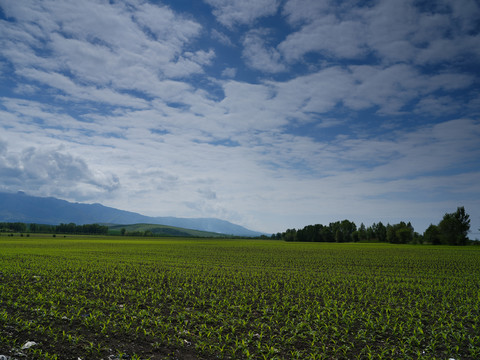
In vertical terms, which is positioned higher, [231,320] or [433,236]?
[433,236]

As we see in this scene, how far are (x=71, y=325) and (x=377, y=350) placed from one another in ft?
41.9

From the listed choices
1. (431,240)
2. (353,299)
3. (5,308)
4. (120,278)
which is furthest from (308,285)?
(431,240)

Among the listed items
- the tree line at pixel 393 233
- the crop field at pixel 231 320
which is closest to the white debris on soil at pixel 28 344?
the crop field at pixel 231 320

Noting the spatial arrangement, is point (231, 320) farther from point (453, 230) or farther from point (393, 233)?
point (393, 233)

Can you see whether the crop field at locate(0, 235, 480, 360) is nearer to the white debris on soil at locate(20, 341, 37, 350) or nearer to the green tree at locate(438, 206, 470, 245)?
the white debris on soil at locate(20, 341, 37, 350)

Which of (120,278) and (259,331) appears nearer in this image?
(259,331)

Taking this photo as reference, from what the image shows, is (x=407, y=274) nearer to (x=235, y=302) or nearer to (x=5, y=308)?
(x=235, y=302)

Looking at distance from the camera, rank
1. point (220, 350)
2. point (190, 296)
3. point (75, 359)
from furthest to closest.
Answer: point (190, 296)
point (220, 350)
point (75, 359)

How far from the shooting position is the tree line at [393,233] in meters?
114

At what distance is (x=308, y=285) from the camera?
23312 mm

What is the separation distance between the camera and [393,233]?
14375 centimetres

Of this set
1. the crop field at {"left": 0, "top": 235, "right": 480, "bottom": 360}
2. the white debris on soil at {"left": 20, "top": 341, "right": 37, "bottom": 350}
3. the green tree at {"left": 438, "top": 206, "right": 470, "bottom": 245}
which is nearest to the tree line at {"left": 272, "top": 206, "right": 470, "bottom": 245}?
the green tree at {"left": 438, "top": 206, "right": 470, "bottom": 245}

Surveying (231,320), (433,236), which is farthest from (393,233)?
(231,320)

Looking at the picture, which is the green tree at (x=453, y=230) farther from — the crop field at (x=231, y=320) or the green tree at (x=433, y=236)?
the crop field at (x=231, y=320)
